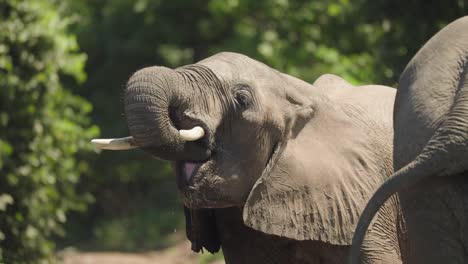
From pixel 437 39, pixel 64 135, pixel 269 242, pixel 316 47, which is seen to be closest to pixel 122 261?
pixel 316 47

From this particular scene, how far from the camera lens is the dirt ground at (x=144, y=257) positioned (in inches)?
586

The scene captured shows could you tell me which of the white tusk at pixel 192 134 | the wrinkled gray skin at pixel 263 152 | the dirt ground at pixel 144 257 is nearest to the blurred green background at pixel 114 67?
the dirt ground at pixel 144 257

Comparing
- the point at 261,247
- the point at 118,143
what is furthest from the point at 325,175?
the point at 118,143

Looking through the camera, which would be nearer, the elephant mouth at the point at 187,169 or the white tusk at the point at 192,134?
the white tusk at the point at 192,134

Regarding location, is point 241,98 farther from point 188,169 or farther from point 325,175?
point 325,175

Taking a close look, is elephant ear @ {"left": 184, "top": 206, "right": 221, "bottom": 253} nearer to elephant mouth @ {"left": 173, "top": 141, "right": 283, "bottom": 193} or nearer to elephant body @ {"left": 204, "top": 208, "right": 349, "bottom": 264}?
elephant body @ {"left": 204, "top": 208, "right": 349, "bottom": 264}

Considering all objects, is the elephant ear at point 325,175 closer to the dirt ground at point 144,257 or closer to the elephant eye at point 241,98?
the elephant eye at point 241,98

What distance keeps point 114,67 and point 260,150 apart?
518 inches

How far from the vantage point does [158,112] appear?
6.33m

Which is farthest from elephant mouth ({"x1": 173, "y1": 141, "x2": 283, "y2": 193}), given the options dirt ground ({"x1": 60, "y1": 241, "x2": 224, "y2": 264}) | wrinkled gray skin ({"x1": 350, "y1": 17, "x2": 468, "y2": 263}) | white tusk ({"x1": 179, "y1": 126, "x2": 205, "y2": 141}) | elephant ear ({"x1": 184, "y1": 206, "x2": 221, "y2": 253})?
dirt ground ({"x1": 60, "y1": 241, "x2": 224, "y2": 264})

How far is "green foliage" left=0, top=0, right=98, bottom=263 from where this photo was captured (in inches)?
398

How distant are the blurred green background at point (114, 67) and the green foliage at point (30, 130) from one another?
10 mm

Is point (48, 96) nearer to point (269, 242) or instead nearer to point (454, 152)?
point (269, 242)

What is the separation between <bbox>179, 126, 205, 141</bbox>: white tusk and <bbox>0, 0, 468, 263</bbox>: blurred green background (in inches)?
106
